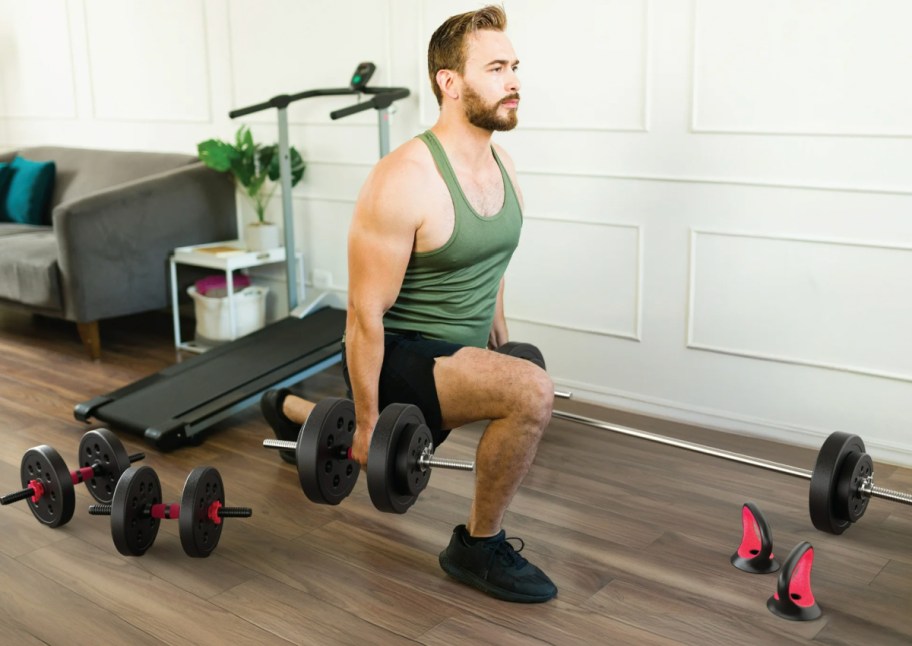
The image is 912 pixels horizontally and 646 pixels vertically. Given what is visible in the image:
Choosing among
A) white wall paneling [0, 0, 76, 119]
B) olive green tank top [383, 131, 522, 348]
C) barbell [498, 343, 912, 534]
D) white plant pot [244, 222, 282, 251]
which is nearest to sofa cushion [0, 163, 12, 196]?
white wall paneling [0, 0, 76, 119]

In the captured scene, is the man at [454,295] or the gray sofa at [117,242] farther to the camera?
the gray sofa at [117,242]

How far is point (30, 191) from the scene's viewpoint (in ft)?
14.4

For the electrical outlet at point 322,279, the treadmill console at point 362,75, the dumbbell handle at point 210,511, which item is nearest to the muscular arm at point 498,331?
the dumbbell handle at point 210,511

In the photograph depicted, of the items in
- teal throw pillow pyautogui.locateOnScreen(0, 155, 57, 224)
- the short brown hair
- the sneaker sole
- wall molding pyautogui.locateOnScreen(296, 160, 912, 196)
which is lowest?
the sneaker sole

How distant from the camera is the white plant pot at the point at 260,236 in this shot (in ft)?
12.4

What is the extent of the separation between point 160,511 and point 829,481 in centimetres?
132

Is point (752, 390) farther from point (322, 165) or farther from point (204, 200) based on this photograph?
point (204, 200)

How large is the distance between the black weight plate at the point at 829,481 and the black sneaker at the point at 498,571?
1.68 feet

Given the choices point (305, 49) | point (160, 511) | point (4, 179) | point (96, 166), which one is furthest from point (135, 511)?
point (4, 179)

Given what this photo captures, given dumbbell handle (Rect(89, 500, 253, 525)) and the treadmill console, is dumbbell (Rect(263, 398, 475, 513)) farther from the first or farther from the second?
the treadmill console

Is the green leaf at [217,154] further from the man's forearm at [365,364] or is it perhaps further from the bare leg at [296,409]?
the man's forearm at [365,364]

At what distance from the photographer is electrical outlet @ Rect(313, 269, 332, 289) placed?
3.84 m

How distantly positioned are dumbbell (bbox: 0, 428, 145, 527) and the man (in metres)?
0.65

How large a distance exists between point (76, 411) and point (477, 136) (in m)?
1.60
